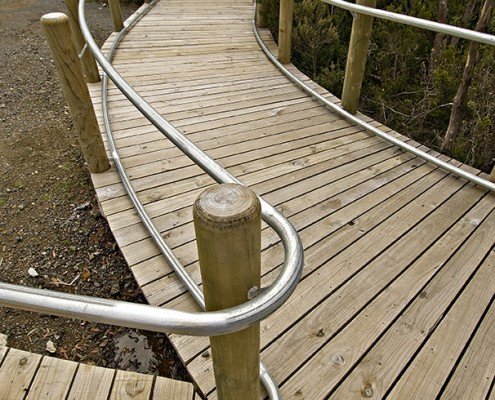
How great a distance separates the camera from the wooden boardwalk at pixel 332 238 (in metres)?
1.49

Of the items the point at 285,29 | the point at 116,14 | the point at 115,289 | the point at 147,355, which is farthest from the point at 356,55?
the point at 116,14

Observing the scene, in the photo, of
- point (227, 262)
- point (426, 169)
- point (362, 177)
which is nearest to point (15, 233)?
point (362, 177)

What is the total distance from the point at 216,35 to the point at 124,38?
1.16 m

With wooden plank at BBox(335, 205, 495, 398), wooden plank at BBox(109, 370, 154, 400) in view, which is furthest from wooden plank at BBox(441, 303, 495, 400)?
wooden plank at BBox(109, 370, 154, 400)

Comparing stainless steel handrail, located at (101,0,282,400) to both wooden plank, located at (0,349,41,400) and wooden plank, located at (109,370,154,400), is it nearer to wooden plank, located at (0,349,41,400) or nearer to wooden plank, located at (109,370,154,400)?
wooden plank, located at (109,370,154,400)

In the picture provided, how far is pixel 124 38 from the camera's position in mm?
4750

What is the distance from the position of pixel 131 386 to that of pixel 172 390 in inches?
6.0

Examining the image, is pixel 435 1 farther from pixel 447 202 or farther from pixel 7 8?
pixel 7 8

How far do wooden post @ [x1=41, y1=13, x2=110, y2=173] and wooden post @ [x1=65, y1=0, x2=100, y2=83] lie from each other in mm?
1145

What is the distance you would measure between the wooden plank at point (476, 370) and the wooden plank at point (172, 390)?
3.08ft

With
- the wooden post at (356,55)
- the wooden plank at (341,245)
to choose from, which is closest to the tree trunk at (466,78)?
the wooden post at (356,55)

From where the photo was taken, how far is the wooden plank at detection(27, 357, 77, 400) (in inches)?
52.8

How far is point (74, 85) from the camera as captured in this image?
213cm

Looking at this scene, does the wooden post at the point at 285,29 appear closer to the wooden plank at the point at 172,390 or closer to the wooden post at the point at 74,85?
the wooden post at the point at 74,85
